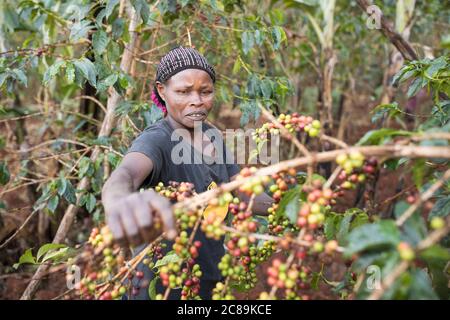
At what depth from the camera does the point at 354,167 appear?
3.09 feet

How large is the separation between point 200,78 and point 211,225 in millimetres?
882

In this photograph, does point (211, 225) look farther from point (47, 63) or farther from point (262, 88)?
point (47, 63)

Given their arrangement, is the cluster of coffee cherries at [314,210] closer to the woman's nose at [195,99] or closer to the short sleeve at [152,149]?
the short sleeve at [152,149]

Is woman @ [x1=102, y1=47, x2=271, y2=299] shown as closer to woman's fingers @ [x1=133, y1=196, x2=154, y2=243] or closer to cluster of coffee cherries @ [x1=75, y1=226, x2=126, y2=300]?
cluster of coffee cherries @ [x1=75, y1=226, x2=126, y2=300]

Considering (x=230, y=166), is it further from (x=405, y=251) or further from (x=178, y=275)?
(x=405, y=251)

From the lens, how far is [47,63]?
9.18 feet

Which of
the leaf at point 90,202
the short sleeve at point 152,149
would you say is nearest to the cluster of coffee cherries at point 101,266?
the short sleeve at point 152,149

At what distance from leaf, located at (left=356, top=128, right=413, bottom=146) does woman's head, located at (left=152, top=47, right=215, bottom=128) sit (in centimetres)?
82

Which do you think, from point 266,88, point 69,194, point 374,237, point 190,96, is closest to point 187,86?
point 190,96

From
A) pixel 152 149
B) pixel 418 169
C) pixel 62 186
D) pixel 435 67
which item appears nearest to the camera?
pixel 418 169

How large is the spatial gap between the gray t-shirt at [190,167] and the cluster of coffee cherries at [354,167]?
700mm

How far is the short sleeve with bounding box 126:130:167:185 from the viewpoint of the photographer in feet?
4.83

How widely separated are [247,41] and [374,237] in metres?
1.72

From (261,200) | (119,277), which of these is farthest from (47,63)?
(119,277)
